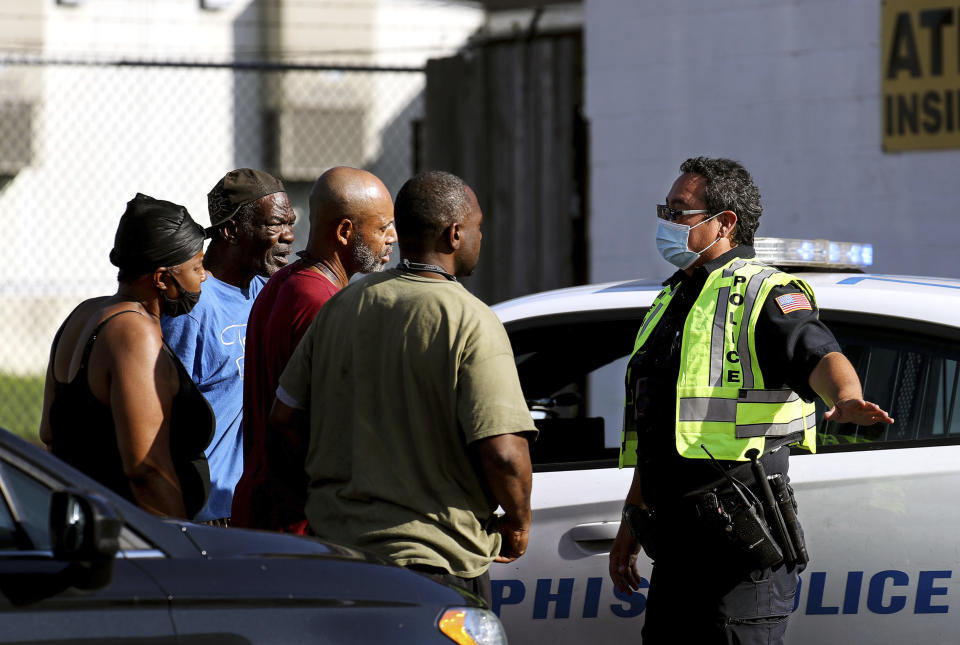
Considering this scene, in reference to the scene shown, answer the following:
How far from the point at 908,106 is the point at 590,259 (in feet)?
7.34

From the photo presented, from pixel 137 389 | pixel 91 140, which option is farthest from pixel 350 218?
pixel 91 140

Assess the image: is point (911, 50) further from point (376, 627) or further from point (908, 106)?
point (376, 627)

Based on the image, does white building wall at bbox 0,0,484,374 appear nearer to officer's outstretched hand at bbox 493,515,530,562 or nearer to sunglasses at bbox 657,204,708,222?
sunglasses at bbox 657,204,708,222

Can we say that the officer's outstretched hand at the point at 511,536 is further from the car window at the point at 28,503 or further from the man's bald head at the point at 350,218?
the car window at the point at 28,503

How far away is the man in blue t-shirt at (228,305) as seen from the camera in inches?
148

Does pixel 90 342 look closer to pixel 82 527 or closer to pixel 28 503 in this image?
pixel 28 503

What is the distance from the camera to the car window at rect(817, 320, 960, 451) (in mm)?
3592

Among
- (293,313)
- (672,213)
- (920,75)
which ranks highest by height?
(920,75)

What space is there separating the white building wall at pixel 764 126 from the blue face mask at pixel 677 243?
4.23 metres

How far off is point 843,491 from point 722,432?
0.64m

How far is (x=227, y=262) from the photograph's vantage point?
13.4 ft

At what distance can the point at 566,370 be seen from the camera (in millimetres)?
4402

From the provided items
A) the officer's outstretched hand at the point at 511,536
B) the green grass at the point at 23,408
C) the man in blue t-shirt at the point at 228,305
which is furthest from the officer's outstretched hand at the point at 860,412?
the green grass at the point at 23,408

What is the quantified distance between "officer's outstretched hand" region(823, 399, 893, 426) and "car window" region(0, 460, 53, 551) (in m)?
1.66
